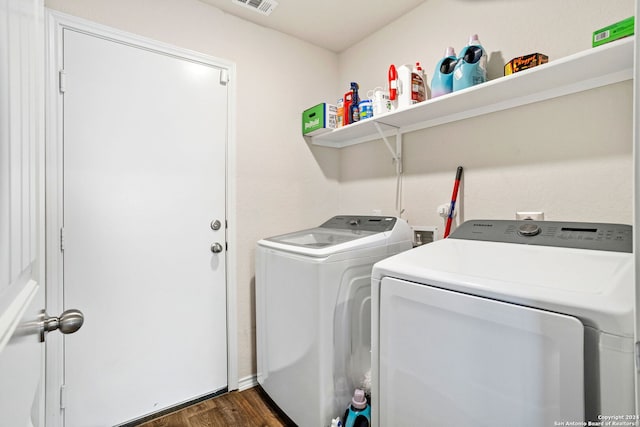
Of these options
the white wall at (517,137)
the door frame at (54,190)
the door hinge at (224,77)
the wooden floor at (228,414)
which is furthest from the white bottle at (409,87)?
the wooden floor at (228,414)

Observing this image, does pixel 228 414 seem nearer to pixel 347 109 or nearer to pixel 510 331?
pixel 510 331

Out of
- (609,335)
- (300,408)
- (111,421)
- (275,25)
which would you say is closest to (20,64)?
(609,335)

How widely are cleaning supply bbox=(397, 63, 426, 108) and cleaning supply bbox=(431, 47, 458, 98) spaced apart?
132 millimetres

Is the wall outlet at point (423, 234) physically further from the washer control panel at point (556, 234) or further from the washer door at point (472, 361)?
the washer door at point (472, 361)

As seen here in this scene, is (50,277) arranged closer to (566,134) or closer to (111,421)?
(111,421)

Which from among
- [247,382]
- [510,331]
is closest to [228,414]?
[247,382]

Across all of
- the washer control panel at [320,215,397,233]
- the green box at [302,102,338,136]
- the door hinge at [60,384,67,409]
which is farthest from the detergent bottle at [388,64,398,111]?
the door hinge at [60,384,67,409]

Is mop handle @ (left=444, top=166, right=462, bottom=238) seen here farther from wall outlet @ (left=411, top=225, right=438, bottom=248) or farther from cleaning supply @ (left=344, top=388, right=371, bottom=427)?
cleaning supply @ (left=344, top=388, right=371, bottom=427)

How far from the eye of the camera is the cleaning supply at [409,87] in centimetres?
177

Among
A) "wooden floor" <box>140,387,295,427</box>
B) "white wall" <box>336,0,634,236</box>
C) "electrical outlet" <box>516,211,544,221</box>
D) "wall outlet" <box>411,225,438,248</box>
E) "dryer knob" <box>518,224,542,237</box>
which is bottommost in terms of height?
"wooden floor" <box>140,387,295,427</box>

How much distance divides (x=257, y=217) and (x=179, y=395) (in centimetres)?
123

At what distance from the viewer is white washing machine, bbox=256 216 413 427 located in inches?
57.7

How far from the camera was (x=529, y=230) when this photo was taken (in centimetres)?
127

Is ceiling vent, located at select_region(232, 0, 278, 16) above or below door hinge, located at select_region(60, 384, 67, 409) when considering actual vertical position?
above
